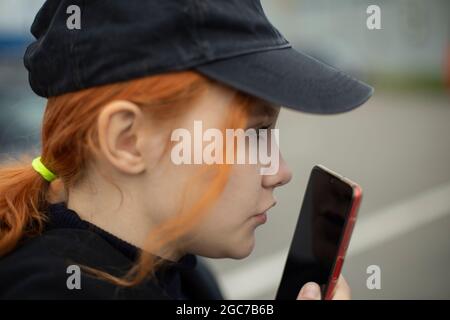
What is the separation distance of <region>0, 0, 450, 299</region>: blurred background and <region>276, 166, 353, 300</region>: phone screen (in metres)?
0.80

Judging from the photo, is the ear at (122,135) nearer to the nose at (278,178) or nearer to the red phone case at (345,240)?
the nose at (278,178)

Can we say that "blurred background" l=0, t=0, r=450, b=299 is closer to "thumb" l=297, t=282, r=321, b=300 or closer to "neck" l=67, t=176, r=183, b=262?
"neck" l=67, t=176, r=183, b=262

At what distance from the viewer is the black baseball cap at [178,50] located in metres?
1.31

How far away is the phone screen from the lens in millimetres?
1528

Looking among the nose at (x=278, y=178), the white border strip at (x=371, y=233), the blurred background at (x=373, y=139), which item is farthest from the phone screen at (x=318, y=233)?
the white border strip at (x=371, y=233)

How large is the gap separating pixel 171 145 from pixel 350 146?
9109mm

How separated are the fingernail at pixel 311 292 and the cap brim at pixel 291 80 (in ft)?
1.36

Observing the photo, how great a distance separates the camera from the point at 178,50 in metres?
1.31

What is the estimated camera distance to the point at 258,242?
561 centimetres
